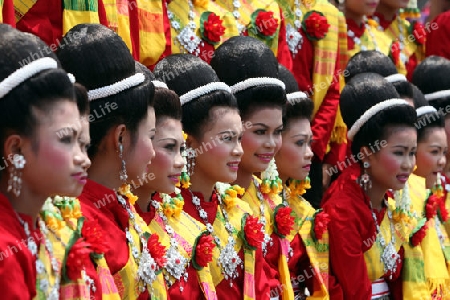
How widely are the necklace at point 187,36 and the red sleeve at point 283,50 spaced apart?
68 centimetres

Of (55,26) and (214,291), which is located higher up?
(55,26)

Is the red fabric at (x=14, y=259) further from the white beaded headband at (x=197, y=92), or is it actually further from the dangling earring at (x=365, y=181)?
the dangling earring at (x=365, y=181)

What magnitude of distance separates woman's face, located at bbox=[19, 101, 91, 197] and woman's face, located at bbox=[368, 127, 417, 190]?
7.95 feet

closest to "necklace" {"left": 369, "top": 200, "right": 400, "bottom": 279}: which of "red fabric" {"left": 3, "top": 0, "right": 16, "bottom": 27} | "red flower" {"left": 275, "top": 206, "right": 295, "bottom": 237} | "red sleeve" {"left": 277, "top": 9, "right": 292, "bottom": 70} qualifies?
"red flower" {"left": 275, "top": 206, "right": 295, "bottom": 237}

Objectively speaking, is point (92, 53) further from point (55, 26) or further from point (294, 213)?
point (294, 213)

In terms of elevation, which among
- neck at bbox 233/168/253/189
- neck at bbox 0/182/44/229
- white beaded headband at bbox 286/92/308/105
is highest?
white beaded headband at bbox 286/92/308/105

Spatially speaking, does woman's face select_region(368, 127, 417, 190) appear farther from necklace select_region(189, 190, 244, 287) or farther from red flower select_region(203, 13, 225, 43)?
necklace select_region(189, 190, 244, 287)

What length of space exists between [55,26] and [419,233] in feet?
7.34

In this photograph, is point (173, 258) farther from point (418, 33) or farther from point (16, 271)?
point (418, 33)

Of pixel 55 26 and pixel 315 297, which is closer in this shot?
pixel 55 26

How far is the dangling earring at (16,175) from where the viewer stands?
2.96 m

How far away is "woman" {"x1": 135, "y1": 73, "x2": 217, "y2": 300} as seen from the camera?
3.86 meters

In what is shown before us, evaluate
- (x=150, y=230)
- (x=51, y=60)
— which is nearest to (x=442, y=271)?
(x=150, y=230)

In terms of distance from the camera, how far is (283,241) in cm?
479
